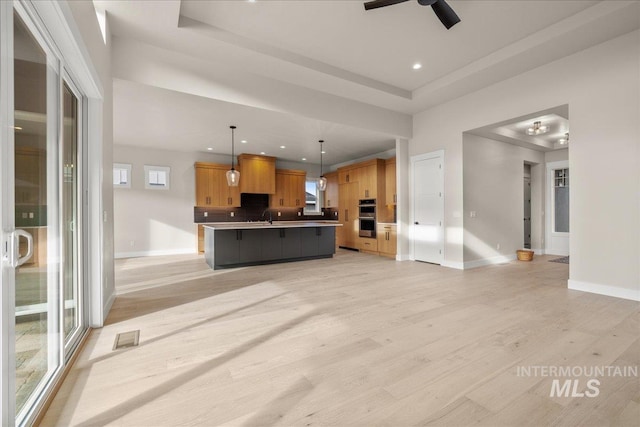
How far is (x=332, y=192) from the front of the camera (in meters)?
9.35

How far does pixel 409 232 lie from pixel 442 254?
906 millimetres

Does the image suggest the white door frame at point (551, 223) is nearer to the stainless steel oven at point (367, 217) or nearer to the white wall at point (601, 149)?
the white wall at point (601, 149)

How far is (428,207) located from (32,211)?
5.77 m

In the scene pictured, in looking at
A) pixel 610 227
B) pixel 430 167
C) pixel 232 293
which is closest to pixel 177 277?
pixel 232 293

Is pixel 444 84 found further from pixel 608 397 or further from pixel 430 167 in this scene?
pixel 608 397

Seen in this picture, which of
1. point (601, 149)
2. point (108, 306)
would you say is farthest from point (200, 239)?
point (601, 149)

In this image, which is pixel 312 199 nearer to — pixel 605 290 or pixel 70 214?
pixel 605 290

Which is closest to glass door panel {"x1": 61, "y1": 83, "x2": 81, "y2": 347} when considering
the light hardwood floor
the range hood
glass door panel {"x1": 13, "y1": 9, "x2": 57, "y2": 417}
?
the light hardwood floor

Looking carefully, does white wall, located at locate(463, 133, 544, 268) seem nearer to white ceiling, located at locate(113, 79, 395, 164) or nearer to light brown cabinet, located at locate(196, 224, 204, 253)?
white ceiling, located at locate(113, 79, 395, 164)

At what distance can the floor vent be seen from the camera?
2.21m

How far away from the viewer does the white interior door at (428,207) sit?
18.5 feet

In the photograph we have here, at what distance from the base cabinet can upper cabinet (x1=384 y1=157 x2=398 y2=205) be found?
1803 mm

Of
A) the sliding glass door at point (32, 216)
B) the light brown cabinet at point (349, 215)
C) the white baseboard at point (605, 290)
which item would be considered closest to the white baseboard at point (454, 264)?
the white baseboard at point (605, 290)

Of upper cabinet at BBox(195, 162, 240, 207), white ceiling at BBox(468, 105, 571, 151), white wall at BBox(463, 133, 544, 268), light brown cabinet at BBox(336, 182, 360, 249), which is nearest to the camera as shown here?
white ceiling at BBox(468, 105, 571, 151)
